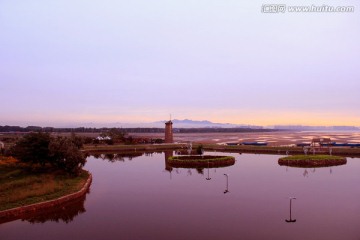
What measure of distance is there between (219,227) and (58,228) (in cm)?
934

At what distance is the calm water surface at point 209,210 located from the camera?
1881 cm

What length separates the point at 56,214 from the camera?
74.6ft

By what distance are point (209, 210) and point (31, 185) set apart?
601 inches

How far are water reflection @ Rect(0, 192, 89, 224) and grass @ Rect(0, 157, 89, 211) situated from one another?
42.2 inches

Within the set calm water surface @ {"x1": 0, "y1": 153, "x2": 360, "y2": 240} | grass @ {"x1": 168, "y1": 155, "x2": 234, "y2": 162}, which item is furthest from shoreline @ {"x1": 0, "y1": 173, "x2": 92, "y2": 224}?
grass @ {"x1": 168, "y1": 155, "x2": 234, "y2": 162}

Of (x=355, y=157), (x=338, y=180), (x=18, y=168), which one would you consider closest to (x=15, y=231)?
(x=18, y=168)

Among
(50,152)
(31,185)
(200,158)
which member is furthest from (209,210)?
(200,158)

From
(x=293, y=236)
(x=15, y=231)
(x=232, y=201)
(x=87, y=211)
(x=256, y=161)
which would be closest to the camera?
(x=293, y=236)

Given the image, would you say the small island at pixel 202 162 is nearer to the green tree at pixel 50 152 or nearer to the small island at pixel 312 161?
the small island at pixel 312 161

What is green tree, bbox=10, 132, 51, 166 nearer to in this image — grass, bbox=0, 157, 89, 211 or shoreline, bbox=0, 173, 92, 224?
grass, bbox=0, 157, 89, 211

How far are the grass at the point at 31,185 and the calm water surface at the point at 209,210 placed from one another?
1845mm

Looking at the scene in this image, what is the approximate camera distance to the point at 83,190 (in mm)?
28609

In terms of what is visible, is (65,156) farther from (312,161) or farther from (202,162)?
(312,161)

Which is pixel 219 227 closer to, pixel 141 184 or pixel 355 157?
pixel 141 184
